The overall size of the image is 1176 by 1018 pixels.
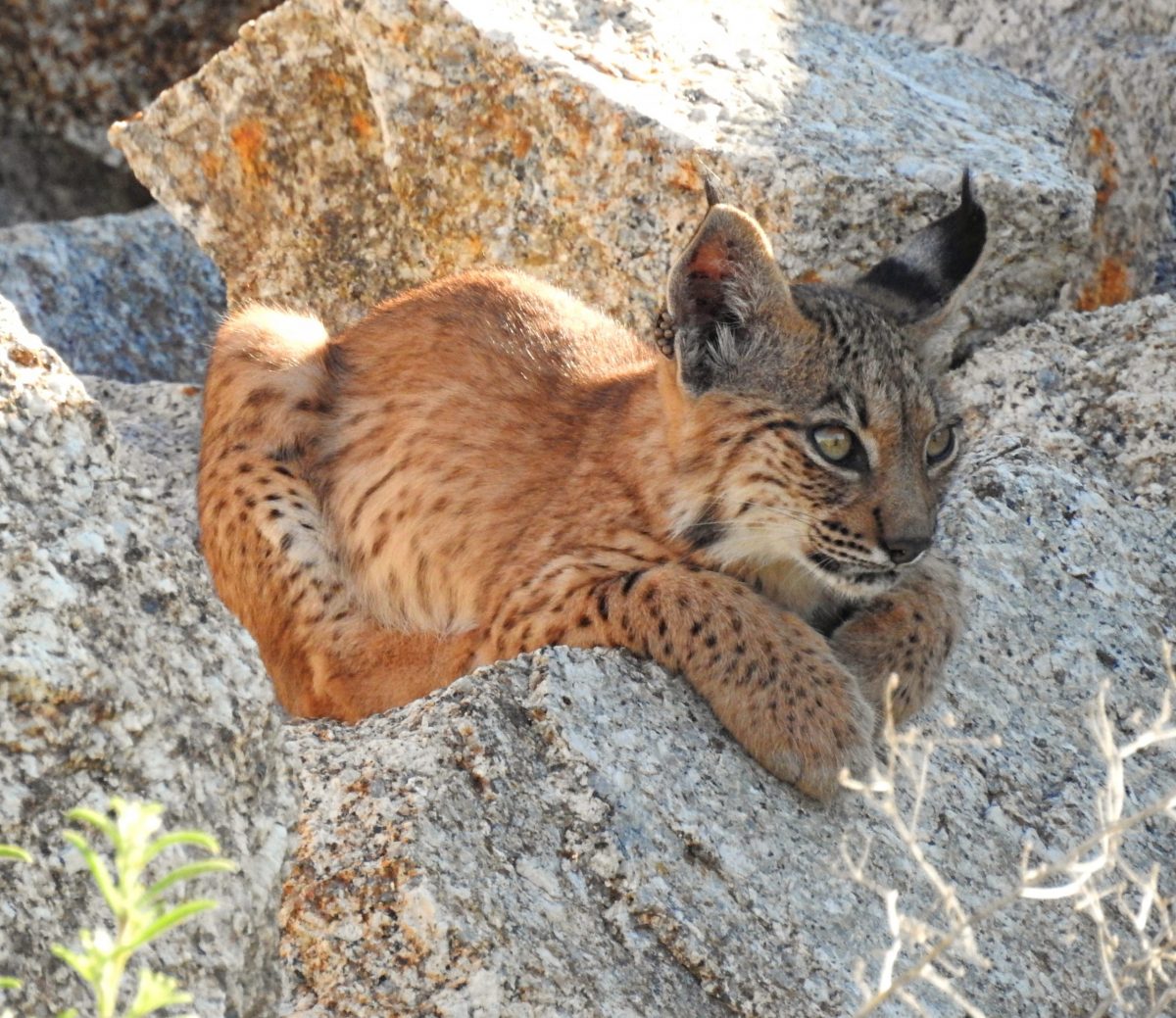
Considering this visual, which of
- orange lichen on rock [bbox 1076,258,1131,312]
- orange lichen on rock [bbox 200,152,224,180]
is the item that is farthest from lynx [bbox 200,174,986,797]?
orange lichen on rock [bbox 1076,258,1131,312]

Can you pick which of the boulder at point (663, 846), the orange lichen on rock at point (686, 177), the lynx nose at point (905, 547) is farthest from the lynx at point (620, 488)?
the orange lichen on rock at point (686, 177)

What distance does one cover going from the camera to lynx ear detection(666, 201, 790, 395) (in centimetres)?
391

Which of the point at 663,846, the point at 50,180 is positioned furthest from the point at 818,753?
the point at 50,180

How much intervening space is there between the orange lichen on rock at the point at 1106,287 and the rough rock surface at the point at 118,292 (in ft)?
10.1

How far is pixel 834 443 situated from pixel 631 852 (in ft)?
4.03

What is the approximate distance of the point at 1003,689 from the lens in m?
4.08

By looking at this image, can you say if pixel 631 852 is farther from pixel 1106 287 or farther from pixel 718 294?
pixel 1106 287

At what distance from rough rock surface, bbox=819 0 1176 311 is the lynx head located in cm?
195

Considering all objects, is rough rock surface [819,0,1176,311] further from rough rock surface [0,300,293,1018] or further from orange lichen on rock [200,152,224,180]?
rough rock surface [0,300,293,1018]

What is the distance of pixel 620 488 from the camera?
4.22m

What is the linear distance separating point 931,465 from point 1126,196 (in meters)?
2.32

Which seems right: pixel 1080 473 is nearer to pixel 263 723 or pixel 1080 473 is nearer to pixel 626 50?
pixel 626 50

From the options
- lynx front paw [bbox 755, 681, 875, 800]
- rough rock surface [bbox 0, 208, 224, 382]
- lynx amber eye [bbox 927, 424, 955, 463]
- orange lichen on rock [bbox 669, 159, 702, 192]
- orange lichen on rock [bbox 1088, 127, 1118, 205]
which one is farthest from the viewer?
rough rock surface [bbox 0, 208, 224, 382]

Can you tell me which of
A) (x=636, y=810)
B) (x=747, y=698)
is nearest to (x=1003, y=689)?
(x=747, y=698)
